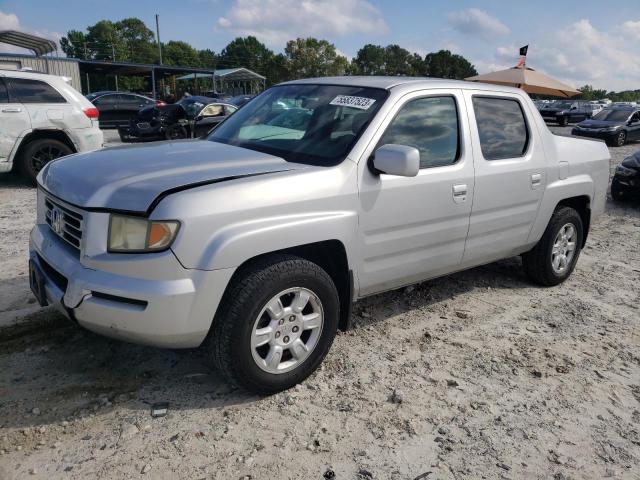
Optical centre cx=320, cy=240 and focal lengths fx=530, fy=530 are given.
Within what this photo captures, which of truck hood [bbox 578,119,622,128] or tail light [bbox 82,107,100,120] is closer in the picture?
tail light [bbox 82,107,100,120]

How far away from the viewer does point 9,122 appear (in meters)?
7.73

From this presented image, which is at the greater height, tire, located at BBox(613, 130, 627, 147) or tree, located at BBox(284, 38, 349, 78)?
tree, located at BBox(284, 38, 349, 78)

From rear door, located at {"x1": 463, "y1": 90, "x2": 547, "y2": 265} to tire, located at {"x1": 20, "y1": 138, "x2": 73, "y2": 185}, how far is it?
673cm

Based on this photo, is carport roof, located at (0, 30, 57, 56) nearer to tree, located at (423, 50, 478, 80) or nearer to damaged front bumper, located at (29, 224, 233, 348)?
damaged front bumper, located at (29, 224, 233, 348)

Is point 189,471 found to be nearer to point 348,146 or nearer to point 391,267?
point 391,267

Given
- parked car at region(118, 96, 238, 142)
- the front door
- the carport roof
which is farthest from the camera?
the carport roof

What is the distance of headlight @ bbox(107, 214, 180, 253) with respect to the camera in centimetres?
248

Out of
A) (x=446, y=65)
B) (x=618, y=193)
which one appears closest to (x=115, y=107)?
(x=618, y=193)

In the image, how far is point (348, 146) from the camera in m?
3.16

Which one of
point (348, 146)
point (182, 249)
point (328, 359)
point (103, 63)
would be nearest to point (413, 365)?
point (328, 359)

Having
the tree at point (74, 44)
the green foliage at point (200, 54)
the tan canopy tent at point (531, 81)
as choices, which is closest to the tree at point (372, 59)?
the green foliage at point (200, 54)

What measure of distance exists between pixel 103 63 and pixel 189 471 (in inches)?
1391

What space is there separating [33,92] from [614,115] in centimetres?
1987

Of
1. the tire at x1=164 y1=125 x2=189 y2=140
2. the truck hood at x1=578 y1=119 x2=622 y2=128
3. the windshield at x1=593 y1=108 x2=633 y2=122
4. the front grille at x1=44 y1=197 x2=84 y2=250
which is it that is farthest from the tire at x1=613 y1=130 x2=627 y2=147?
the front grille at x1=44 y1=197 x2=84 y2=250
